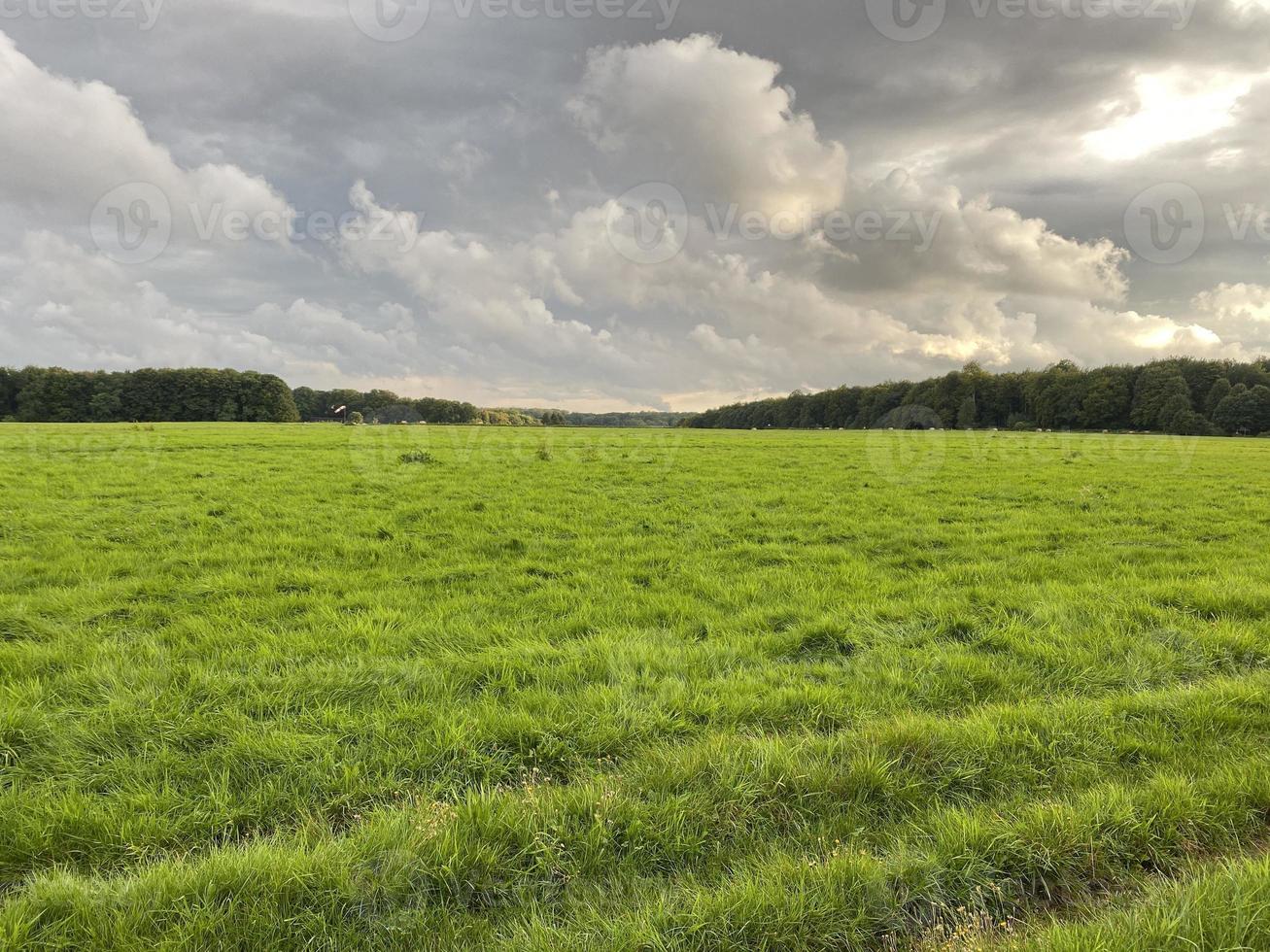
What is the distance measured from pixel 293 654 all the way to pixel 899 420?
4604 inches

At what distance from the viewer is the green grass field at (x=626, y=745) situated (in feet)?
9.10

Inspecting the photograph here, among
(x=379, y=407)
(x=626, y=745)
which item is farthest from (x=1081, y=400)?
(x=379, y=407)

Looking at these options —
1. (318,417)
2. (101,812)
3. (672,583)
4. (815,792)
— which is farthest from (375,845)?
(318,417)

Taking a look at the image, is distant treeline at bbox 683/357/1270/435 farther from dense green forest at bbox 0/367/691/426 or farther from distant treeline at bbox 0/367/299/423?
distant treeline at bbox 0/367/299/423

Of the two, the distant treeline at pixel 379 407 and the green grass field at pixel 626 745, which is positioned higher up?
the distant treeline at pixel 379 407

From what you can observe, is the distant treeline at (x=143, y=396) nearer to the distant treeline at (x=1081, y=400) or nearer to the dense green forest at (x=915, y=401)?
the dense green forest at (x=915, y=401)

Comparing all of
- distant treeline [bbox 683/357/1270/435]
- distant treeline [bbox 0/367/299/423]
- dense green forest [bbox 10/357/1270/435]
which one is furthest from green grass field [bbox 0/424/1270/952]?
distant treeline [bbox 0/367/299/423]

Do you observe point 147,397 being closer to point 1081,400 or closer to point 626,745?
point 626,745

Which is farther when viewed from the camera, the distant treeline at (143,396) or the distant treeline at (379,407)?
the distant treeline at (379,407)

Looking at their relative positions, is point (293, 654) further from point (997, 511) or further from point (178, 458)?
point (178, 458)

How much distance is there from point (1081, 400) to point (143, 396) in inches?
6408

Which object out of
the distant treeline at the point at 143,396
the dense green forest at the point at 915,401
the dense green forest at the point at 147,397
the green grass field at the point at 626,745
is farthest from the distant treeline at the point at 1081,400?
the distant treeline at the point at 143,396

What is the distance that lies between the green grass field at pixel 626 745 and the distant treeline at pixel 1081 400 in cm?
10149

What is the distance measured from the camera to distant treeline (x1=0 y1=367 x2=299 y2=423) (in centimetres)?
9625
